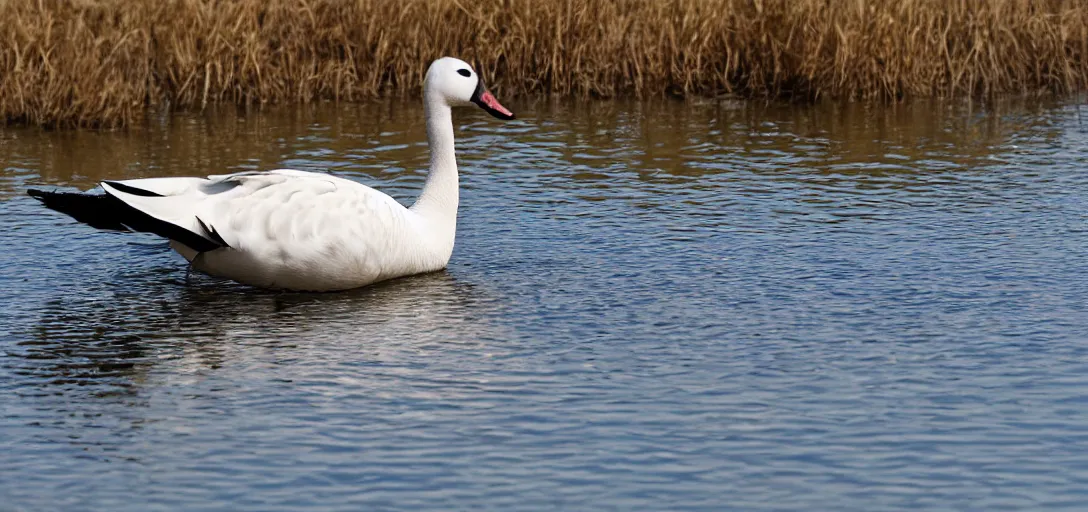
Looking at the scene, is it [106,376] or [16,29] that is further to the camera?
[16,29]

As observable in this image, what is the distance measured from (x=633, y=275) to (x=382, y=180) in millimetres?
3156

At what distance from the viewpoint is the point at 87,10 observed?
13.2m

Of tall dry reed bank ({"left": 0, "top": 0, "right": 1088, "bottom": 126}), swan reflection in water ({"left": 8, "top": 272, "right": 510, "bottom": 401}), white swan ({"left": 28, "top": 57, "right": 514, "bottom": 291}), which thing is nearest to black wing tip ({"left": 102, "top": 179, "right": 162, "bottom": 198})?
white swan ({"left": 28, "top": 57, "right": 514, "bottom": 291})

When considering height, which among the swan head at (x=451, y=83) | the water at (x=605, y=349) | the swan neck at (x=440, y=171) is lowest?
the water at (x=605, y=349)

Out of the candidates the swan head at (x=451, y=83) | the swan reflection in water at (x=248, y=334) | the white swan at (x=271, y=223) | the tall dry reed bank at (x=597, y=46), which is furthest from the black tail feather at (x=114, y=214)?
the tall dry reed bank at (x=597, y=46)

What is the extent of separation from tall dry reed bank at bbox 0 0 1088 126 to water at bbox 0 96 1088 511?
2.34 m

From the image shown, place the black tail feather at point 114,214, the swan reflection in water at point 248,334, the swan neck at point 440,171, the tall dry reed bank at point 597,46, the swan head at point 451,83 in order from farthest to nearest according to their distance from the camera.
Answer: the tall dry reed bank at point 597,46
the swan head at point 451,83
the swan neck at point 440,171
the black tail feather at point 114,214
the swan reflection in water at point 248,334

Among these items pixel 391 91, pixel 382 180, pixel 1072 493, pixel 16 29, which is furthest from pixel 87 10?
pixel 1072 493

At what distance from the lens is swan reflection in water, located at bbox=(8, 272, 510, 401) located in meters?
6.20

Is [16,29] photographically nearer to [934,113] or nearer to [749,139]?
[749,139]

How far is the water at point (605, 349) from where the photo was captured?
195 inches

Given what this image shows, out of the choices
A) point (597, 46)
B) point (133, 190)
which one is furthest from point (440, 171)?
point (597, 46)

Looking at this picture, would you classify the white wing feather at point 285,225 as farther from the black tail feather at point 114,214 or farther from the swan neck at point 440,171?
the swan neck at point 440,171

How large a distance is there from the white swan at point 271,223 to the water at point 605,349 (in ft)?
0.49
